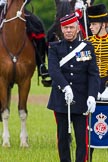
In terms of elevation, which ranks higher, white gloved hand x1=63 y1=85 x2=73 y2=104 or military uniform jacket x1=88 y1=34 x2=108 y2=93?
military uniform jacket x1=88 y1=34 x2=108 y2=93

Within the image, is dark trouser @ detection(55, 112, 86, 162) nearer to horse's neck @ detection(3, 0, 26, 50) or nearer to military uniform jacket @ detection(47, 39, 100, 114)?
military uniform jacket @ detection(47, 39, 100, 114)

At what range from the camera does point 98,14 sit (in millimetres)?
10961

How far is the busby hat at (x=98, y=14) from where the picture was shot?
1079 cm

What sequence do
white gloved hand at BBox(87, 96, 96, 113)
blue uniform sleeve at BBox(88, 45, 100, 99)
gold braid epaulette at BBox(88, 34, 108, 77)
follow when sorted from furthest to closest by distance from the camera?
gold braid epaulette at BBox(88, 34, 108, 77)
blue uniform sleeve at BBox(88, 45, 100, 99)
white gloved hand at BBox(87, 96, 96, 113)

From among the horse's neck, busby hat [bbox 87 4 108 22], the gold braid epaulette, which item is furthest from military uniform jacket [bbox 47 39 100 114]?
the horse's neck

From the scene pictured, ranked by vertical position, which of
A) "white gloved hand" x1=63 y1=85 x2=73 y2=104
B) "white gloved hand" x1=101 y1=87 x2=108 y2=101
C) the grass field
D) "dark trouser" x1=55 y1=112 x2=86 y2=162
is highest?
"white gloved hand" x1=63 y1=85 x2=73 y2=104

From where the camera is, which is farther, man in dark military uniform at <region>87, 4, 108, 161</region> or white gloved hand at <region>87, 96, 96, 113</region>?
man in dark military uniform at <region>87, 4, 108, 161</region>

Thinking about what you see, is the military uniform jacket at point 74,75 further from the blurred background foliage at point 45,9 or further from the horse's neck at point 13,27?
the blurred background foliage at point 45,9

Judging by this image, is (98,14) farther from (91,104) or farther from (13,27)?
(13,27)

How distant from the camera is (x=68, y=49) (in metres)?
9.44

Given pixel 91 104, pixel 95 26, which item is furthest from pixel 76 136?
pixel 95 26

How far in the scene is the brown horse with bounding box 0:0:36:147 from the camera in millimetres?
12992

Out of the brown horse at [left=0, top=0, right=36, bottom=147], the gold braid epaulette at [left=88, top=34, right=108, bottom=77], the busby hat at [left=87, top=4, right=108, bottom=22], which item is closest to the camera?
the gold braid epaulette at [left=88, top=34, right=108, bottom=77]

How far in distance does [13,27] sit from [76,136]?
407cm
